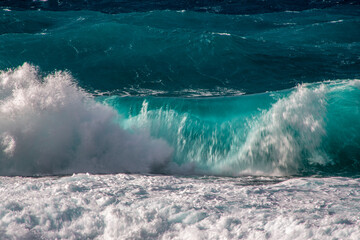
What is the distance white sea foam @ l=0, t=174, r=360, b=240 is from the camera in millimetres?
2365

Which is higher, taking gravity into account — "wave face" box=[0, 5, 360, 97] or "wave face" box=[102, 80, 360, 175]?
"wave face" box=[0, 5, 360, 97]

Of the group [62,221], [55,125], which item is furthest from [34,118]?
[62,221]

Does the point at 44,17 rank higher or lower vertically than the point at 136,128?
higher

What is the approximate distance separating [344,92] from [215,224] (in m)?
3.77

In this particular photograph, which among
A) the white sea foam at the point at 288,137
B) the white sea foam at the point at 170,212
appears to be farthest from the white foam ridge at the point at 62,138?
the white sea foam at the point at 170,212

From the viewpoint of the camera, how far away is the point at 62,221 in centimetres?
255

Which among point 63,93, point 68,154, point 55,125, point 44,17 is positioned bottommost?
point 68,154

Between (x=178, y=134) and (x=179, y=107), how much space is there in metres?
0.58

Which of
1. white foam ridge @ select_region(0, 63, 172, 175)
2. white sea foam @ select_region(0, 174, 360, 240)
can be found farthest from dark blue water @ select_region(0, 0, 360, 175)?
white sea foam @ select_region(0, 174, 360, 240)

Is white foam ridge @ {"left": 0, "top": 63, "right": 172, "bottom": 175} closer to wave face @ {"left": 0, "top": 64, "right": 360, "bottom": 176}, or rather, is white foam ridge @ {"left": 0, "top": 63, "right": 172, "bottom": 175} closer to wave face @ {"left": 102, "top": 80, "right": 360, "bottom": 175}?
wave face @ {"left": 0, "top": 64, "right": 360, "bottom": 176}

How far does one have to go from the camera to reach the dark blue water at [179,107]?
491 cm

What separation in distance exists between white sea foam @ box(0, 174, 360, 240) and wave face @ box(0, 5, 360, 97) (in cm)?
480

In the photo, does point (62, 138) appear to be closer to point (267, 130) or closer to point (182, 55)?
point (267, 130)

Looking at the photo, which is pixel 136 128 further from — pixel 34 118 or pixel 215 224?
pixel 215 224
